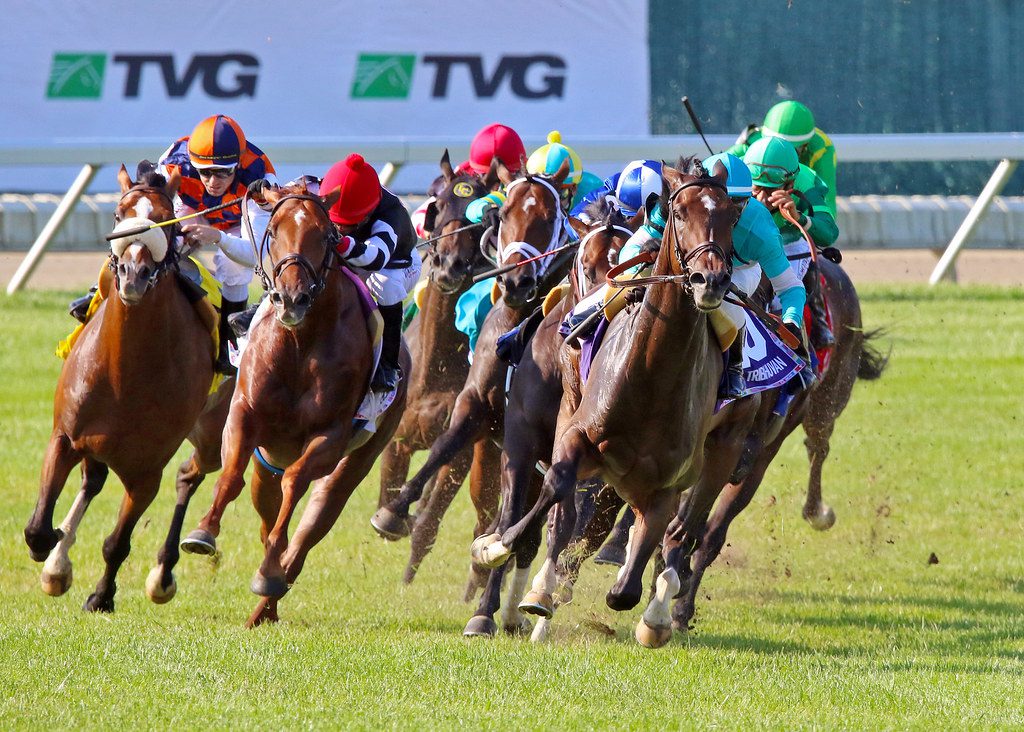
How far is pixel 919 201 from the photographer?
19.2m

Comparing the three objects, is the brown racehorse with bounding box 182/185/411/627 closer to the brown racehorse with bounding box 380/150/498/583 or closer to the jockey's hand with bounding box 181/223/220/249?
the jockey's hand with bounding box 181/223/220/249

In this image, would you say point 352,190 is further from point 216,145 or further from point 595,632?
point 595,632

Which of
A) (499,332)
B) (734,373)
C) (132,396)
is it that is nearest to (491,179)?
(499,332)

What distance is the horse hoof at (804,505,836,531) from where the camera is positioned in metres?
10.0

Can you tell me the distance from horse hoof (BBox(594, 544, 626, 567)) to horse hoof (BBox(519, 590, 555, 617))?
1666 mm

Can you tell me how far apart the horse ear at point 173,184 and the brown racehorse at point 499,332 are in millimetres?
1447

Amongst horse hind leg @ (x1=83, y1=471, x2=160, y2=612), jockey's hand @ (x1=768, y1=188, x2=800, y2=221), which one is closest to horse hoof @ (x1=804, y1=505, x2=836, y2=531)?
jockey's hand @ (x1=768, y1=188, x2=800, y2=221)

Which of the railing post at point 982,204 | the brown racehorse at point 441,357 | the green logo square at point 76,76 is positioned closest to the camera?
the brown racehorse at point 441,357

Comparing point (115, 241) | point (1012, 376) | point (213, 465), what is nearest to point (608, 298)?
point (115, 241)

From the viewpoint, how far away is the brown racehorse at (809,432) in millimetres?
7844

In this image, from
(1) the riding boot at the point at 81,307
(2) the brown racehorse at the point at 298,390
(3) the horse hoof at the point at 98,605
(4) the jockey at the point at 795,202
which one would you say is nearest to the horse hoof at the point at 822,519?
(4) the jockey at the point at 795,202

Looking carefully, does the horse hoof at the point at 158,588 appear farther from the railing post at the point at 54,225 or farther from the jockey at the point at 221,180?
the railing post at the point at 54,225

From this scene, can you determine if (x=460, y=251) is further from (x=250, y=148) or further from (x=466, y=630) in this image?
(x=466, y=630)

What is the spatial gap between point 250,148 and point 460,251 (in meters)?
1.11
